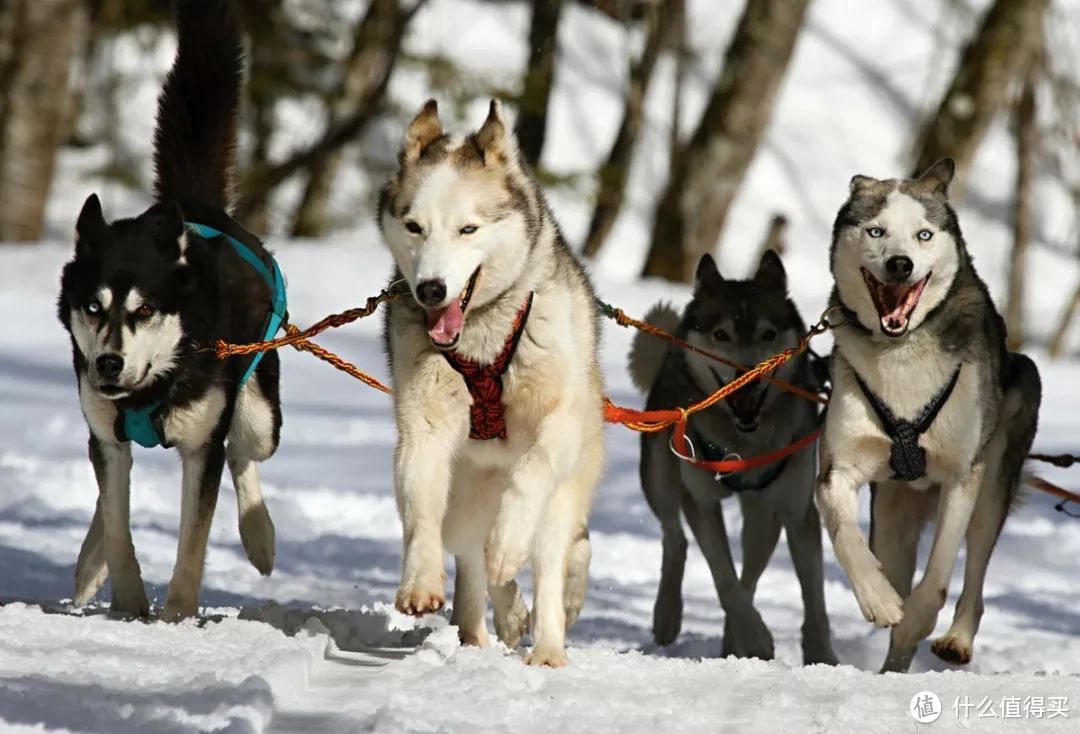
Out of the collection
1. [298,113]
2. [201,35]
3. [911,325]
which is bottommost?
[911,325]

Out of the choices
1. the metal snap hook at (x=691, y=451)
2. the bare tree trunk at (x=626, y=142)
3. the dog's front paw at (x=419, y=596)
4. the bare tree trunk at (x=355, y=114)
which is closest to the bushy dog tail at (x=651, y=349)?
the metal snap hook at (x=691, y=451)

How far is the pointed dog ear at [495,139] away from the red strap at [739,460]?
1531 millimetres

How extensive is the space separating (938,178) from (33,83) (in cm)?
1108

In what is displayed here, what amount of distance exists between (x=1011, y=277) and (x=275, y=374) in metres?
14.7

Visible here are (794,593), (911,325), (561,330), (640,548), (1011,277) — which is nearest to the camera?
(561,330)

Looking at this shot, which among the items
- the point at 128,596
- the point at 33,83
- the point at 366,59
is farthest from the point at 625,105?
the point at 128,596

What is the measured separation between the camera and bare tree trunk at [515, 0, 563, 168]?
15.7m

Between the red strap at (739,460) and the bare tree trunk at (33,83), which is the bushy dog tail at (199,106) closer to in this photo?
the red strap at (739,460)

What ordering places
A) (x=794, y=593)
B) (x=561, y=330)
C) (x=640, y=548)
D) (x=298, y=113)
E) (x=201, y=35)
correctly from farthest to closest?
(x=298, y=113) → (x=640, y=548) → (x=794, y=593) → (x=201, y=35) → (x=561, y=330)

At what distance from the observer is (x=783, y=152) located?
2625 centimetres

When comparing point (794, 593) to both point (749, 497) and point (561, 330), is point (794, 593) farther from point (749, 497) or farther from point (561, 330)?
point (561, 330)

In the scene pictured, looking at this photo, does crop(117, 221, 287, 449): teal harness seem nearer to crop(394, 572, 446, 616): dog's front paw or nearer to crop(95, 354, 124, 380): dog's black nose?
crop(95, 354, 124, 380): dog's black nose

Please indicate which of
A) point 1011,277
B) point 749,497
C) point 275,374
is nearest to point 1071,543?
point 749,497

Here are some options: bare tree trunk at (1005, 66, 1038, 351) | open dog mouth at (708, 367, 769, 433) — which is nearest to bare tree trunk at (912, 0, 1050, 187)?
bare tree trunk at (1005, 66, 1038, 351)
